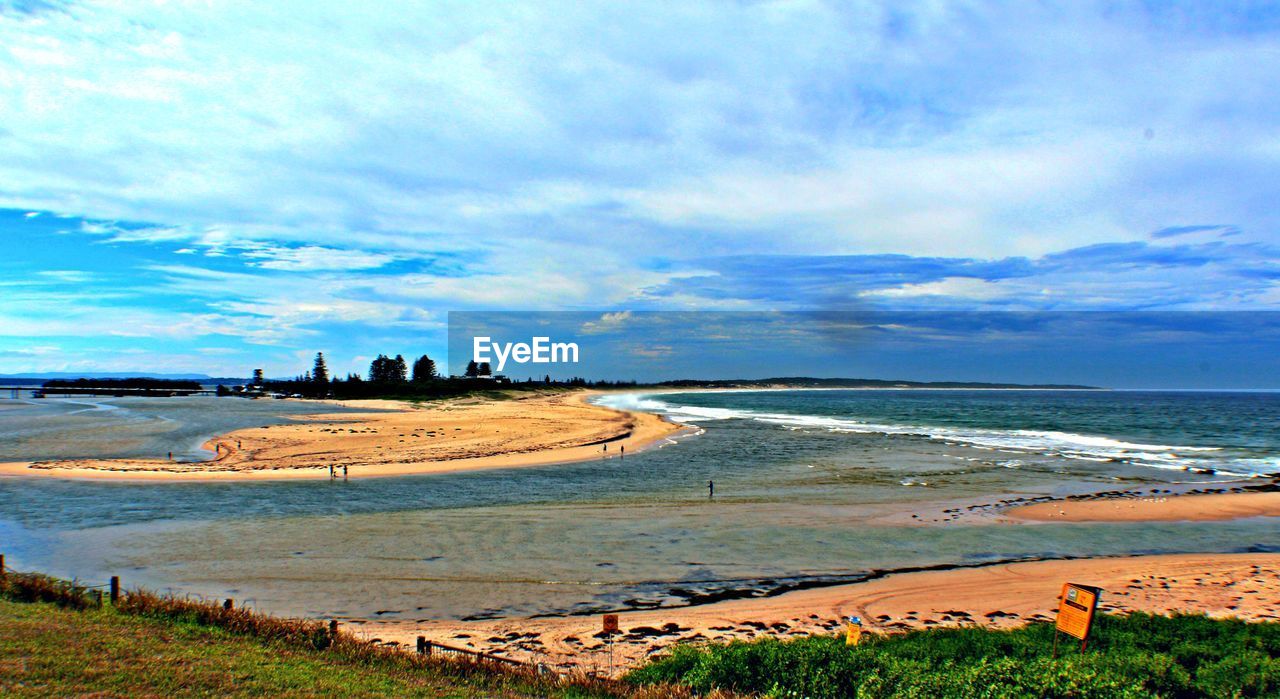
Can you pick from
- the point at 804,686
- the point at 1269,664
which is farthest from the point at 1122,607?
the point at 804,686

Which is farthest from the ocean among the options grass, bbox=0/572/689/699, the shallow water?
the shallow water

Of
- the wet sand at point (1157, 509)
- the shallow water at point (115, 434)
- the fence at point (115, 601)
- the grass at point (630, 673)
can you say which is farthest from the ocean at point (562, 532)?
the shallow water at point (115, 434)

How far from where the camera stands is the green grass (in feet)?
36.2

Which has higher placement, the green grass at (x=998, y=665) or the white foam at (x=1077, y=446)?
the green grass at (x=998, y=665)

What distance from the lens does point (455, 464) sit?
152ft

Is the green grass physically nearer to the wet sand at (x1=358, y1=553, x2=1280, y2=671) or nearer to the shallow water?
the wet sand at (x1=358, y1=553, x2=1280, y2=671)

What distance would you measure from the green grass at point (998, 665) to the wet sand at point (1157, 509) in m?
17.8

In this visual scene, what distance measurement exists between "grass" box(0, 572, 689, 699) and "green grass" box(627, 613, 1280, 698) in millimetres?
1386

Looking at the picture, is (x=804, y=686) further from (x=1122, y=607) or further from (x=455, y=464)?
(x=455, y=464)

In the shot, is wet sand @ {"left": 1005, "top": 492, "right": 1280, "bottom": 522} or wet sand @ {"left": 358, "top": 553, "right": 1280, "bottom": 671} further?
wet sand @ {"left": 1005, "top": 492, "right": 1280, "bottom": 522}

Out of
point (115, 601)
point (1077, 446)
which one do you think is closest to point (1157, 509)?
point (1077, 446)

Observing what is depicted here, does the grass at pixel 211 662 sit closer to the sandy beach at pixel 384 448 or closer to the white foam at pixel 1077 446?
the sandy beach at pixel 384 448

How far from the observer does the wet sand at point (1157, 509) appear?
100ft

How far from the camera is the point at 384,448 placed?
175 ft
